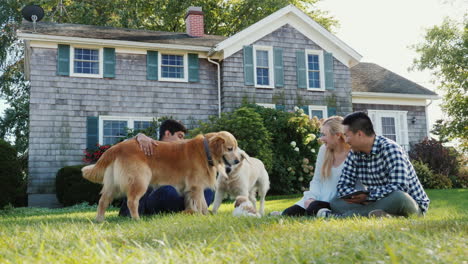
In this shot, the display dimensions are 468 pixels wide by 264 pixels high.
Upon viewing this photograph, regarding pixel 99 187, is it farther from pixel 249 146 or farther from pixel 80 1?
pixel 80 1

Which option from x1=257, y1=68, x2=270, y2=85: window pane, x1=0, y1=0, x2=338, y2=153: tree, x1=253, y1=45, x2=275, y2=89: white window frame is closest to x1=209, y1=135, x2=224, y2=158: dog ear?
x1=253, y1=45, x2=275, y2=89: white window frame

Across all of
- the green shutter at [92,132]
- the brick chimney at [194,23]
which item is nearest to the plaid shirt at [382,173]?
the green shutter at [92,132]

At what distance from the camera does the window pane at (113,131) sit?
15.2 meters

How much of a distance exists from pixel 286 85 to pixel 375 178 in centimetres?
1308

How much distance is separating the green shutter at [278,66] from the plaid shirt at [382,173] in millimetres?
12747

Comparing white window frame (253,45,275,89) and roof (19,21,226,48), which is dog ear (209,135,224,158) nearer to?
roof (19,21,226,48)

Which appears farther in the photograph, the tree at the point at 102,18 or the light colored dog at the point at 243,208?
the tree at the point at 102,18

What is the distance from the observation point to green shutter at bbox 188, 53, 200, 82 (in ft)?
54.0

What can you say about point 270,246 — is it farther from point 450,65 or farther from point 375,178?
point 450,65

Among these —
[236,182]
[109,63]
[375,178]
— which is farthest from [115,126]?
[375,178]

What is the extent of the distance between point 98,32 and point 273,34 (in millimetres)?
7052

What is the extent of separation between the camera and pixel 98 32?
650 inches

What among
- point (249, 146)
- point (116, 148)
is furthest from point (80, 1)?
point (116, 148)

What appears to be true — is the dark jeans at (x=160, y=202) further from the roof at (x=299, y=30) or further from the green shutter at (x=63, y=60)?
the roof at (x=299, y=30)
